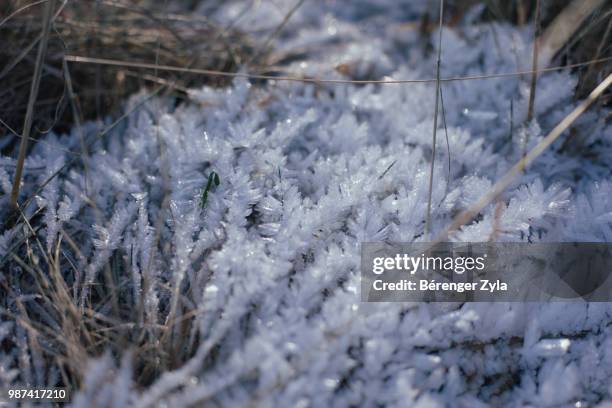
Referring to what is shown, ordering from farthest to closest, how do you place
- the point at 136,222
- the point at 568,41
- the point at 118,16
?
the point at 118,16 → the point at 568,41 → the point at 136,222

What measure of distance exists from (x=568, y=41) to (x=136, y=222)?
1.21m

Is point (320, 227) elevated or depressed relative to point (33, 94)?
depressed

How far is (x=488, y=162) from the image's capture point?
4.04ft

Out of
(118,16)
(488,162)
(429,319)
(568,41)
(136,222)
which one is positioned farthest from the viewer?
(118,16)

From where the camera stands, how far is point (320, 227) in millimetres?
1054

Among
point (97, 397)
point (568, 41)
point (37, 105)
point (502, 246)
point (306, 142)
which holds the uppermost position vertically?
point (568, 41)

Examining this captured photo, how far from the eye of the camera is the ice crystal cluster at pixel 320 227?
88cm

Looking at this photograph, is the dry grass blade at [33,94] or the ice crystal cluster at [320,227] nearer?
the ice crystal cluster at [320,227]

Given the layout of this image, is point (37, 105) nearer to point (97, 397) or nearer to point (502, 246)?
point (97, 397)

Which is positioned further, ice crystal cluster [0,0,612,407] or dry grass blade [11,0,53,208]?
dry grass blade [11,0,53,208]

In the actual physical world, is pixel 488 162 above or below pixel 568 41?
below

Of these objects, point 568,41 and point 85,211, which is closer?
point 85,211

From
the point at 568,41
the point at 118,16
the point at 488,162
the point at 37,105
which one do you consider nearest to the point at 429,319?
the point at 488,162

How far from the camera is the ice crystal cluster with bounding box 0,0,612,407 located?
876 millimetres
